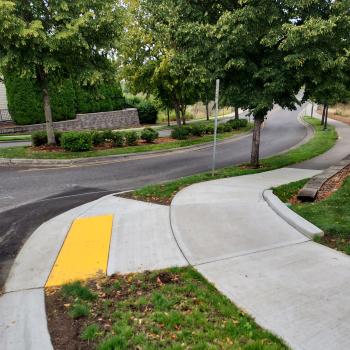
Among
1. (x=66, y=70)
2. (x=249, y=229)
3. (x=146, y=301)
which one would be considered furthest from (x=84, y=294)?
(x=66, y=70)

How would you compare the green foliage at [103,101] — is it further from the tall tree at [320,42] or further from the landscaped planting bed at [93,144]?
the tall tree at [320,42]

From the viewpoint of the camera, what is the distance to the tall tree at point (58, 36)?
12932 millimetres

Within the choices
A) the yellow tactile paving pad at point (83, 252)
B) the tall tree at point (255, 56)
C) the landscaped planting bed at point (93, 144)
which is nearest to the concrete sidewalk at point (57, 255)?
the yellow tactile paving pad at point (83, 252)

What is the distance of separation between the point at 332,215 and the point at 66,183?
7742mm

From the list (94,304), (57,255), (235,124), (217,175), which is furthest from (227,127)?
(94,304)

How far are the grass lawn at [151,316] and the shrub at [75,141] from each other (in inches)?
458

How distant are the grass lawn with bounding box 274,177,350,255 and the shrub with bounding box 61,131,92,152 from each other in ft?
31.7

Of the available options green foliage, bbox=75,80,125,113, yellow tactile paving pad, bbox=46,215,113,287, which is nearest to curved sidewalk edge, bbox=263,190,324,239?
yellow tactile paving pad, bbox=46,215,113,287

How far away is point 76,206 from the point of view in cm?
862

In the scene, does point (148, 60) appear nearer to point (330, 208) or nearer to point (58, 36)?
point (58, 36)

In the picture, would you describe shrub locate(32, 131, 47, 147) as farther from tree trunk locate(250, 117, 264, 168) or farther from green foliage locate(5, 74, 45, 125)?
green foliage locate(5, 74, 45, 125)

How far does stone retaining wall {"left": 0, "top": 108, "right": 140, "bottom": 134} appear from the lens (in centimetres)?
2597

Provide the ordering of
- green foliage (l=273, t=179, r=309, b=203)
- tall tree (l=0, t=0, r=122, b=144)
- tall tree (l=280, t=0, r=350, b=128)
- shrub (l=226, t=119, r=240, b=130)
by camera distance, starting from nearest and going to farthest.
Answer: green foliage (l=273, t=179, r=309, b=203) < tall tree (l=280, t=0, r=350, b=128) < tall tree (l=0, t=0, r=122, b=144) < shrub (l=226, t=119, r=240, b=130)

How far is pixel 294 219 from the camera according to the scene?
21.4ft
